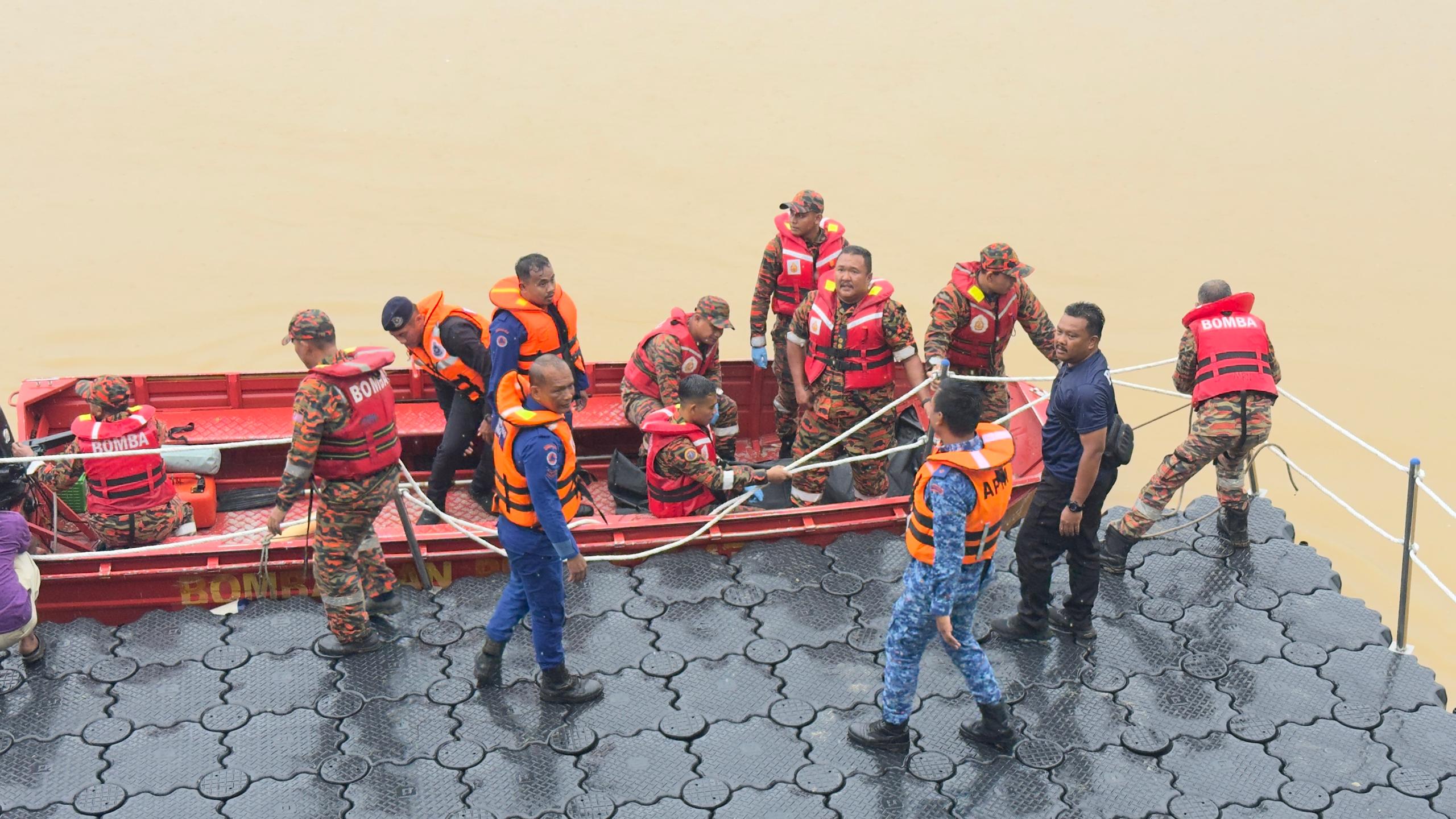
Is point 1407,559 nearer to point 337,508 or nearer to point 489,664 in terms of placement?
point 489,664

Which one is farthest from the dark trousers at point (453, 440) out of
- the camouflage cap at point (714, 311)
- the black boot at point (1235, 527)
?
the black boot at point (1235, 527)

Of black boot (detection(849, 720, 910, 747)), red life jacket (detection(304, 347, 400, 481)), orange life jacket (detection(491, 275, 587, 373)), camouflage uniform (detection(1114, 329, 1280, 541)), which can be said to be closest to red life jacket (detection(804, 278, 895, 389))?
orange life jacket (detection(491, 275, 587, 373))

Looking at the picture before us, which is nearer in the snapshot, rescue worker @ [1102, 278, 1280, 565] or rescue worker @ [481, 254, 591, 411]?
rescue worker @ [1102, 278, 1280, 565]

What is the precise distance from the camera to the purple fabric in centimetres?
482

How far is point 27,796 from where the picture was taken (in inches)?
177

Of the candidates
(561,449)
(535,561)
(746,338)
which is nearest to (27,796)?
(535,561)

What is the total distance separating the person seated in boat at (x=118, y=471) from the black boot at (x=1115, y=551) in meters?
4.67

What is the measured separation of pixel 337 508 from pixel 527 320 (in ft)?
4.69

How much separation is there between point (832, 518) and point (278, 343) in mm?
A: 7502

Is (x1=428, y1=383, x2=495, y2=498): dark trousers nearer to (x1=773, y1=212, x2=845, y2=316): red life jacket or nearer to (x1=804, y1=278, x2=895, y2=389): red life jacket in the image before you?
(x1=804, y1=278, x2=895, y2=389): red life jacket

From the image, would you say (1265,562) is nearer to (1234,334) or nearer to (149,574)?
(1234,334)

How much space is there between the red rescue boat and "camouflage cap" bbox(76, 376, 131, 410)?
0.60m

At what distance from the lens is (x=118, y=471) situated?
232 inches

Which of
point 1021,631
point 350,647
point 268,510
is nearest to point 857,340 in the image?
point 1021,631
